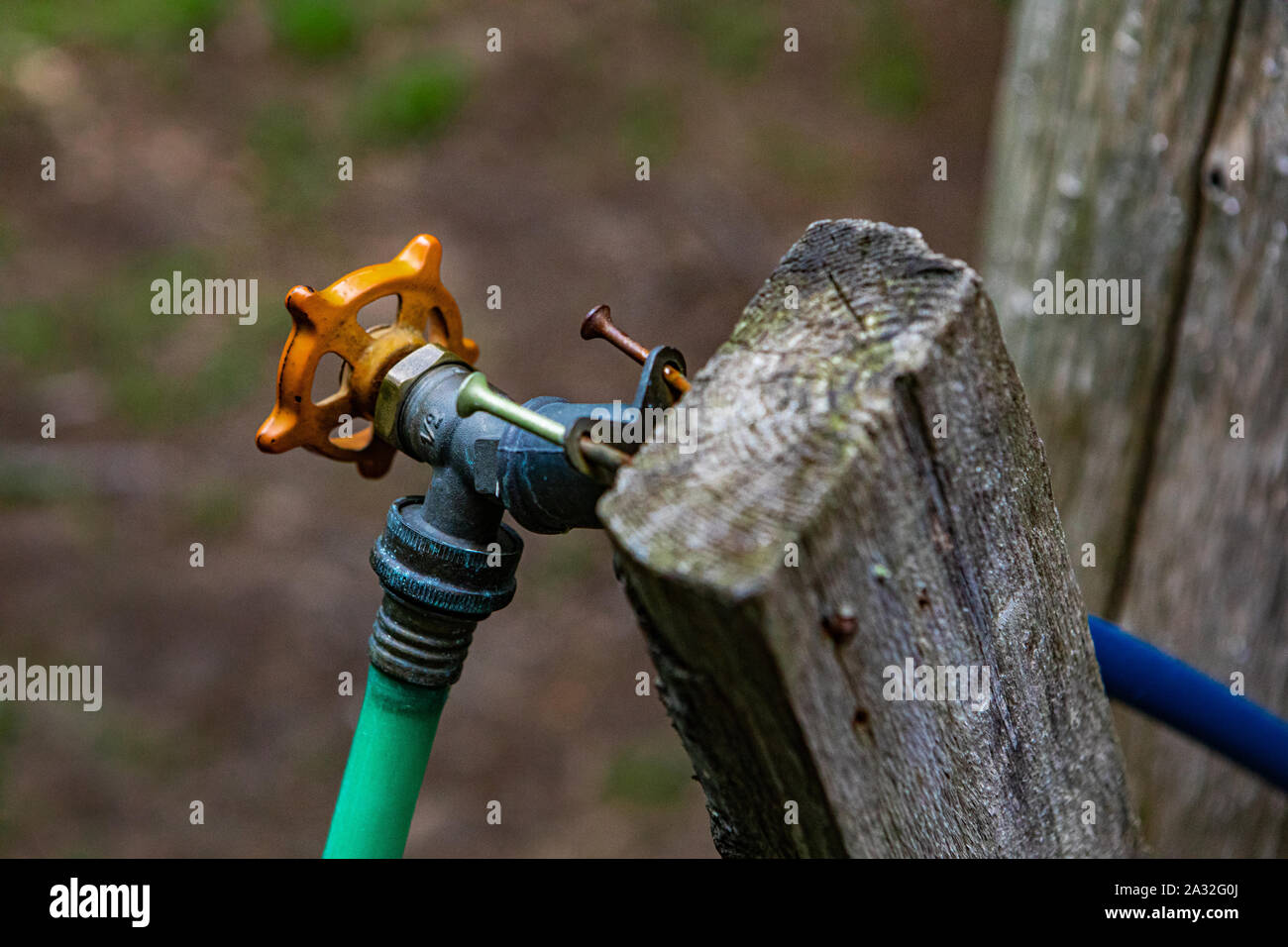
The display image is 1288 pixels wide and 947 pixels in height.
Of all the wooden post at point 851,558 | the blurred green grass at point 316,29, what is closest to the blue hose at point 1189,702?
the wooden post at point 851,558

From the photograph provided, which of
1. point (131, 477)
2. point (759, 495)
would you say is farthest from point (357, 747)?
point (131, 477)

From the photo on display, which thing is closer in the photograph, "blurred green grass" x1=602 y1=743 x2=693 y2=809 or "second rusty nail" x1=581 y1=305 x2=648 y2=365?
"second rusty nail" x1=581 y1=305 x2=648 y2=365

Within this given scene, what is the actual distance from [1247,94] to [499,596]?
119cm

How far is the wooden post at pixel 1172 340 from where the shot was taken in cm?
149

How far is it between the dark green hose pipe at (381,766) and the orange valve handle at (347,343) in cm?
22

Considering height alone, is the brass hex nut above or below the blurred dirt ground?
above

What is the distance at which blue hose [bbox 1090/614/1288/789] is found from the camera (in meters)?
1.19

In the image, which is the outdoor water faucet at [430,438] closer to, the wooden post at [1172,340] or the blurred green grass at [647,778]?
the wooden post at [1172,340]

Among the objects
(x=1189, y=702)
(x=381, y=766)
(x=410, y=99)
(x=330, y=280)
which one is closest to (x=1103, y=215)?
(x=1189, y=702)

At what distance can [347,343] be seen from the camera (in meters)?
0.97

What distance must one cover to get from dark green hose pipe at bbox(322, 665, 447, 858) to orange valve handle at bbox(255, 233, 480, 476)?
22 cm

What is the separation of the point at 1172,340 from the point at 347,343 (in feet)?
3.93

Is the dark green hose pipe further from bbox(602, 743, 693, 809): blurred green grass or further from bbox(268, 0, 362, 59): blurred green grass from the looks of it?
bbox(268, 0, 362, 59): blurred green grass

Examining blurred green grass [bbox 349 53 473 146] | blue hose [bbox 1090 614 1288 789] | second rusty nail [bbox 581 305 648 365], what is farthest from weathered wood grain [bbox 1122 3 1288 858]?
blurred green grass [bbox 349 53 473 146]
